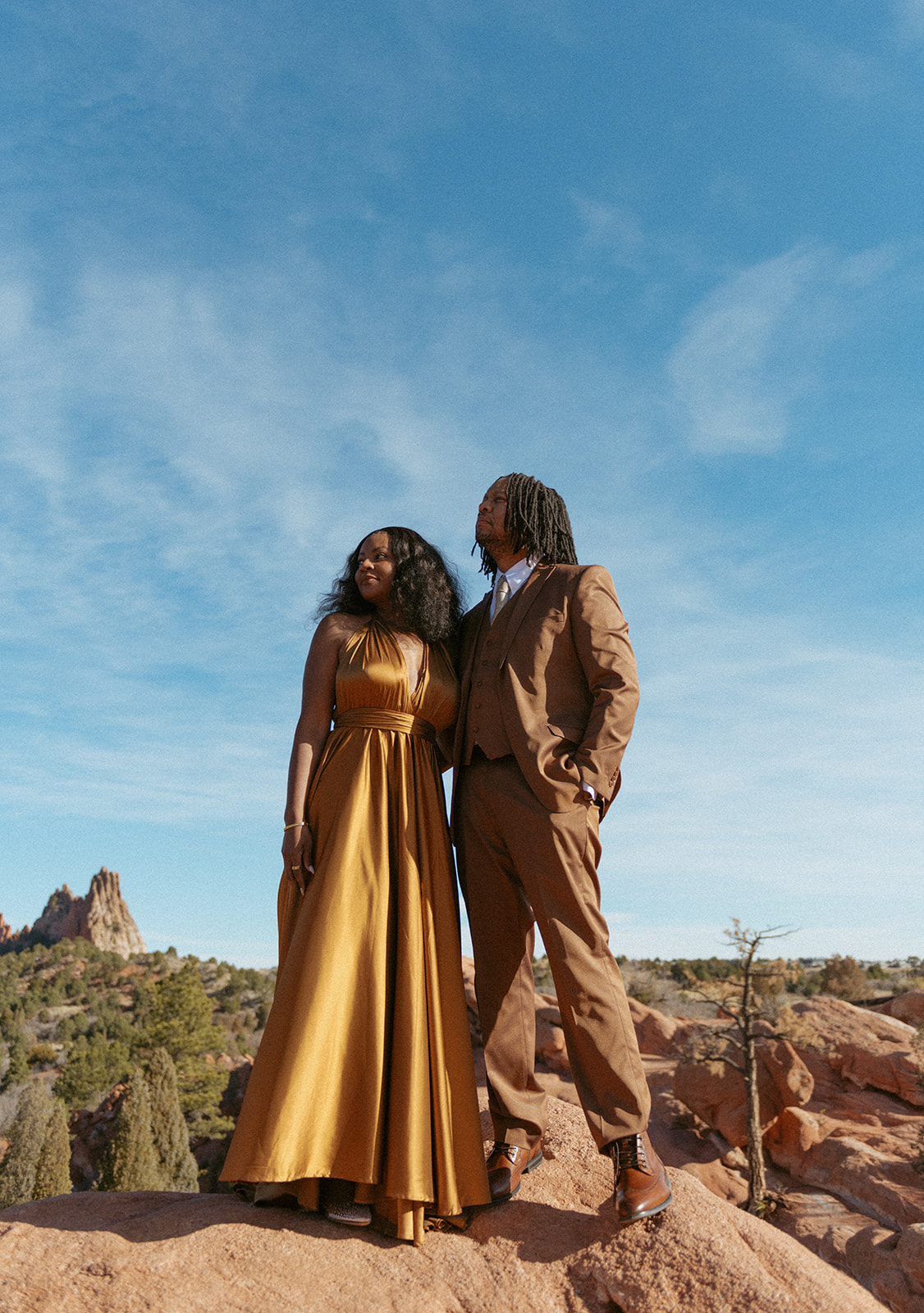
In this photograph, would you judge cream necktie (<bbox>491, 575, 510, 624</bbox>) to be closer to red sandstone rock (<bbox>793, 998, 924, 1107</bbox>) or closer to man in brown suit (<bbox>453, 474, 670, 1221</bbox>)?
man in brown suit (<bbox>453, 474, 670, 1221</bbox>)

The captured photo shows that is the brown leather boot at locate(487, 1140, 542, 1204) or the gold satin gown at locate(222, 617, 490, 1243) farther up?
the gold satin gown at locate(222, 617, 490, 1243)

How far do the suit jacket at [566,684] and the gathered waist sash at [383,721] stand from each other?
6.6 inches

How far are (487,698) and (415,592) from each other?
27.3 inches

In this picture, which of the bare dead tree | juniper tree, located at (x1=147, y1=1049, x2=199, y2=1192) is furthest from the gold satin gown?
juniper tree, located at (x1=147, y1=1049, x2=199, y2=1192)

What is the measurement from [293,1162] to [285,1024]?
43 cm

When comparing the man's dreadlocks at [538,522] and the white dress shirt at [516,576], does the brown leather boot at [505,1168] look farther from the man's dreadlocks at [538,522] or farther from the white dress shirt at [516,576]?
the man's dreadlocks at [538,522]

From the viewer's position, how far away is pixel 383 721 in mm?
3727

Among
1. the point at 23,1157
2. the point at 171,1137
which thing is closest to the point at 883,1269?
the point at 171,1137

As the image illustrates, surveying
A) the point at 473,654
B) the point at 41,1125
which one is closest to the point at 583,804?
the point at 473,654

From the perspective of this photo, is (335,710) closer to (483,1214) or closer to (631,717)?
(631,717)

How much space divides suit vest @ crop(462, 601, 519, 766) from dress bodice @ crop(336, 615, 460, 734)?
0.14 metres

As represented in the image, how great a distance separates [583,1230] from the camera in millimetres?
3094

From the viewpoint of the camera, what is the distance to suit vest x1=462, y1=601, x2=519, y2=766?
11.6 feet

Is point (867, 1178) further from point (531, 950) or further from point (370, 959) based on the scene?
point (370, 959)
